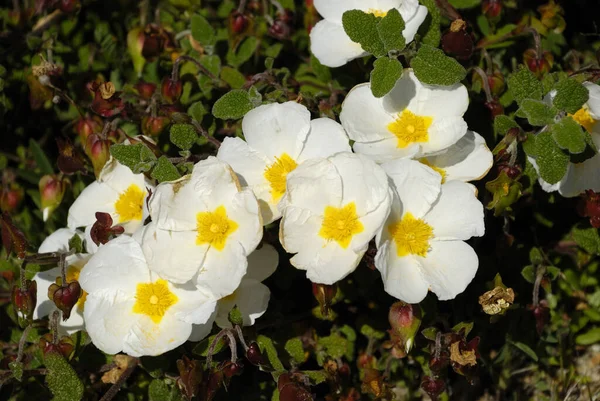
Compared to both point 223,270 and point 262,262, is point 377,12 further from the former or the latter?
point 223,270

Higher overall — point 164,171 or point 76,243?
point 164,171

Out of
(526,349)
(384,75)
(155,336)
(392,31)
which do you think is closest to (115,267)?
(155,336)

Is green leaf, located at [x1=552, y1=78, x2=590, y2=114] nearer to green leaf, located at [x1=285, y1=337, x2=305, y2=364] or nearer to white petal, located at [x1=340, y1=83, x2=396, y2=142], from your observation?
white petal, located at [x1=340, y1=83, x2=396, y2=142]

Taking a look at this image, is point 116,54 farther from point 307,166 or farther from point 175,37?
point 307,166

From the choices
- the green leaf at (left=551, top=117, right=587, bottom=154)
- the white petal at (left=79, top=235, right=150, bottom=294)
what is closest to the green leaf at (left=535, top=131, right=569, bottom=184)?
the green leaf at (left=551, top=117, right=587, bottom=154)

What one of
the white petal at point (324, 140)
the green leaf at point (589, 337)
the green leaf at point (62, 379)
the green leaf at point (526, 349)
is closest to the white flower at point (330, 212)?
the white petal at point (324, 140)

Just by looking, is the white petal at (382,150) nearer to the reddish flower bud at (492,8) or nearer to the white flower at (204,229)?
the white flower at (204,229)

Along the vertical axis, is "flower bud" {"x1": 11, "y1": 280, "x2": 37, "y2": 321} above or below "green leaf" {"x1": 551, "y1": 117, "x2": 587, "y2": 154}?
below
